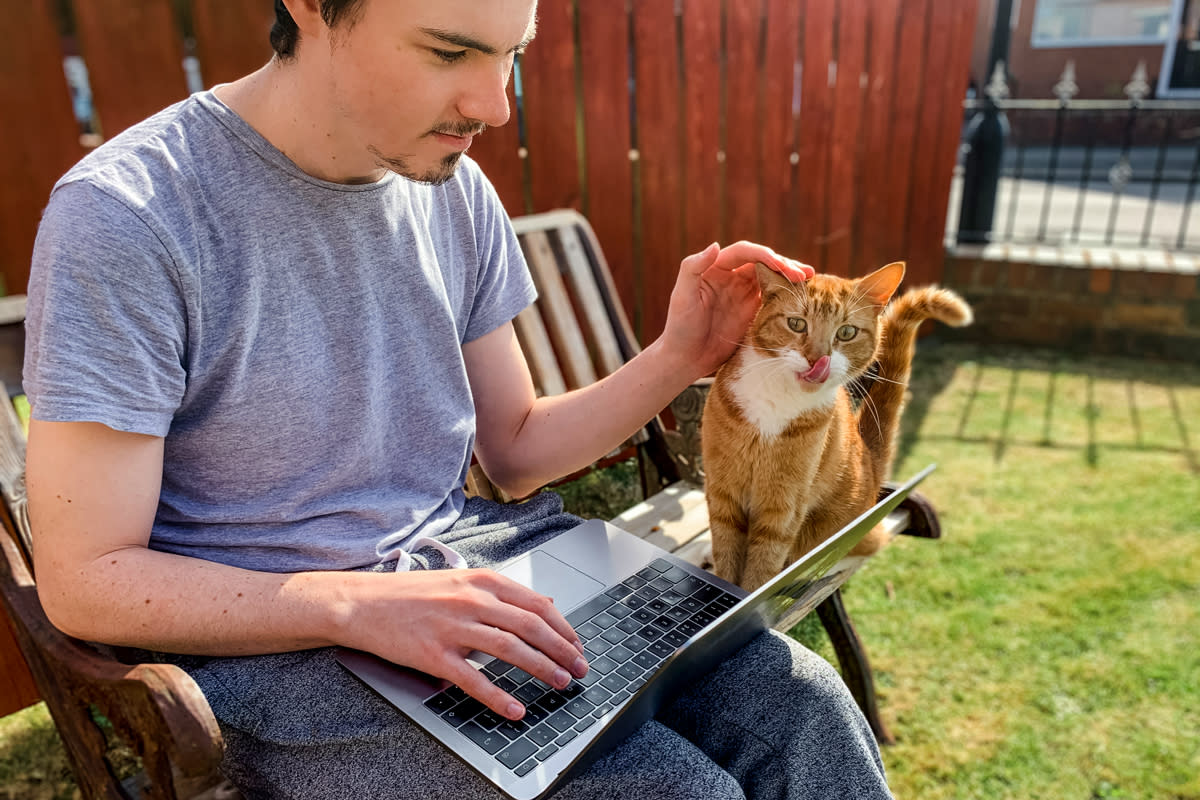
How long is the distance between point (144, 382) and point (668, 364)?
0.94 m

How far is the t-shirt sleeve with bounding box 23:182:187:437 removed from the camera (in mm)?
1043

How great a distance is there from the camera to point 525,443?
5.66 ft

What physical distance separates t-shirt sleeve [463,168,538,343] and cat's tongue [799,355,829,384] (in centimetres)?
61

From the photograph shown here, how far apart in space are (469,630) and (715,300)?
89cm

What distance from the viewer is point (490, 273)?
1.69m

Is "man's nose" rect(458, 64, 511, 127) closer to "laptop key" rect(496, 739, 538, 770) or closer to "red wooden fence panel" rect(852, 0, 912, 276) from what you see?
"laptop key" rect(496, 739, 538, 770)

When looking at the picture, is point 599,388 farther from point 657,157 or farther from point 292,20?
point 657,157

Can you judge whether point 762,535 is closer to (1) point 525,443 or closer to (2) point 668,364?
(2) point 668,364

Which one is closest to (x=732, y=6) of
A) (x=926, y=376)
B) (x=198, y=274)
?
(x=926, y=376)

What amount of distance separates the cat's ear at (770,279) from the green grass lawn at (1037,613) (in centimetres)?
145

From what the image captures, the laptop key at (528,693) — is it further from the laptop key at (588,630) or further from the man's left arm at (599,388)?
the man's left arm at (599,388)

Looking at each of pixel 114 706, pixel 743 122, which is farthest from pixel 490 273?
pixel 743 122

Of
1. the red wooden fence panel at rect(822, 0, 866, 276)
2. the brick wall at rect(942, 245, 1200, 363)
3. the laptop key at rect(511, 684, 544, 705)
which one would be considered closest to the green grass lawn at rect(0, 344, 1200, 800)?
the brick wall at rect(942, 245, 1200, 363)

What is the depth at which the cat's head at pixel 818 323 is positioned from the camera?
162 centimetres
